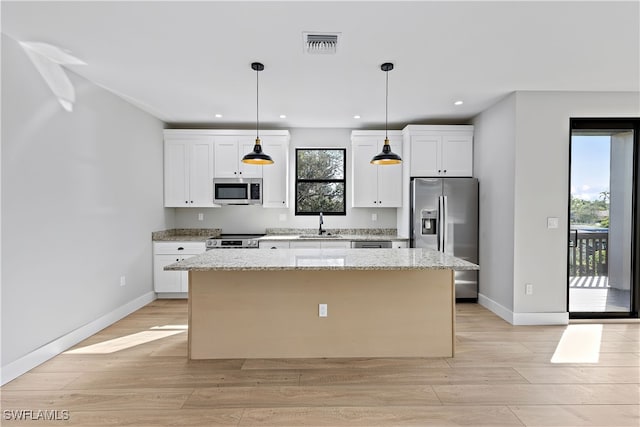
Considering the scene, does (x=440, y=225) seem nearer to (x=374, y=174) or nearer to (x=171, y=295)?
(x=374, y=174)

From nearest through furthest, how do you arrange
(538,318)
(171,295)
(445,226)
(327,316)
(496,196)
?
(327,316)
(538,318)
(496,196)
(445,226)
(171,295)

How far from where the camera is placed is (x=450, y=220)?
4.59m

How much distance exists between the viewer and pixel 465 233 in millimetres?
4602

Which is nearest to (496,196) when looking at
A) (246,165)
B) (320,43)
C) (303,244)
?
(303,244)

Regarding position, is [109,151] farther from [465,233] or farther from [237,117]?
[465,233]

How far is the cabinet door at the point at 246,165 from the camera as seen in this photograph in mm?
5102

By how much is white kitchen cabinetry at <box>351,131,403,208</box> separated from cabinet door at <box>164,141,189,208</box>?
251 cm

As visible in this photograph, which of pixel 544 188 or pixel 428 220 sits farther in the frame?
pixel 428 220

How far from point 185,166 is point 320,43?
3.23 meters

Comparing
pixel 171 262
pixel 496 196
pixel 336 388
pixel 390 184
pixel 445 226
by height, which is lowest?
pixel 336 388

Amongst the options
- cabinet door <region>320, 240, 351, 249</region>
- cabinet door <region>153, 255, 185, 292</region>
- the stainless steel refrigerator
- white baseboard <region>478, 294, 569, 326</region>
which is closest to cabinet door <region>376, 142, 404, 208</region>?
the stainless steel refrigerator

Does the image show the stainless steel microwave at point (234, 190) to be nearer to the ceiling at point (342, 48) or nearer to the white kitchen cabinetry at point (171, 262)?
the white kitchen cabinetry at point (171, 262)


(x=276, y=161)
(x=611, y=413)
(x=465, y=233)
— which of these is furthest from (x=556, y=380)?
(x=276, y=161)

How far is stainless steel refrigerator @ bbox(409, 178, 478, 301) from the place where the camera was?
15.0 ft
